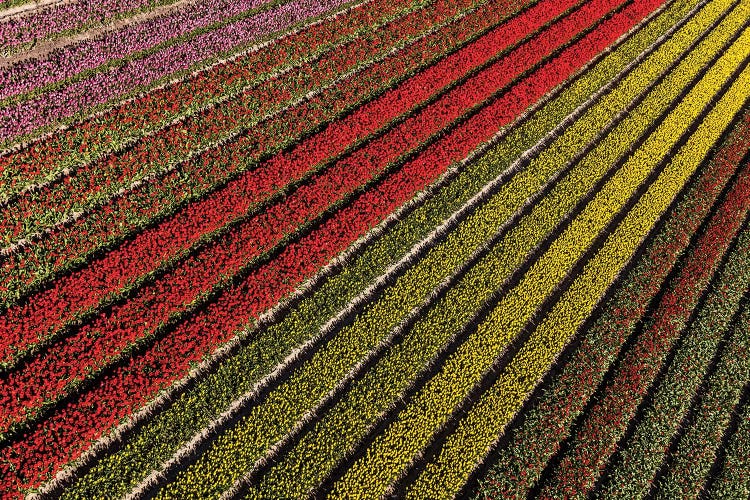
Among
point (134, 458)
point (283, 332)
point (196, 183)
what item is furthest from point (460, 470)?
point (196, 183)

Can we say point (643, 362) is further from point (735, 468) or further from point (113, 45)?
point (113, 45)

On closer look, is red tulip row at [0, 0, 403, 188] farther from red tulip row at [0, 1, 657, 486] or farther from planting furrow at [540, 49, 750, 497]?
planting furrow at [540, 49, 750, 497]

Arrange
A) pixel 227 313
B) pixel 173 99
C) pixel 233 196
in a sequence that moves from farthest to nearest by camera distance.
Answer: pixel 173 99, pixel 233 196, pixel 227 313

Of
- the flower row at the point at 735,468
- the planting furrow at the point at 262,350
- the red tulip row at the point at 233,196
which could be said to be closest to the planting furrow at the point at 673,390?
the flower row at the point at 735,468

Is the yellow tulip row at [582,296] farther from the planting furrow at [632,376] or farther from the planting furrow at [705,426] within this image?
the planting furrow at [705,426]

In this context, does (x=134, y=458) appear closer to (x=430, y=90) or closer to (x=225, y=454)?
(x=225, y=454)

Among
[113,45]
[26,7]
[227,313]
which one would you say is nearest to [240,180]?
[227,313]
